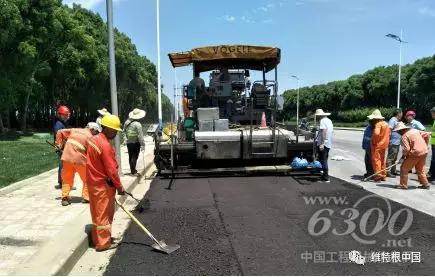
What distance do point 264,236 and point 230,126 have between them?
6.60 metres

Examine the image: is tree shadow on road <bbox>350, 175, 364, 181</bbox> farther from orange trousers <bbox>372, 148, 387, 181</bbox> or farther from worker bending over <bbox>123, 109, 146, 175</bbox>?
worker bending over <bbox>123, 109, 146, 175</bbox>

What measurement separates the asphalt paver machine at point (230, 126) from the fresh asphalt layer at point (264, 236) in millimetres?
1806

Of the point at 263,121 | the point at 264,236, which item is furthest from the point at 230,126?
the point at 264,236

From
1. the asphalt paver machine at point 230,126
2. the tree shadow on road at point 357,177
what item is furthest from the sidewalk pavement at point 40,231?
the tree shadow on road at point 357,177

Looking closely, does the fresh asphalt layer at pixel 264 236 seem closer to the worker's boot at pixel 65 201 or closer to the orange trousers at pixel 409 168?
the orange trousers at pixel 409 168

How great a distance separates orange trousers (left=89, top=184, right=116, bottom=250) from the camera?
619 centimetres

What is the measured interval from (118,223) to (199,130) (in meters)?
5.20

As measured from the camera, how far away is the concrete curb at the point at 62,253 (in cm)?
513

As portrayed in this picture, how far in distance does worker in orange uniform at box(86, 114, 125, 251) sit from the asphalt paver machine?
5.75 meters

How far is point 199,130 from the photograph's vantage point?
1258cm

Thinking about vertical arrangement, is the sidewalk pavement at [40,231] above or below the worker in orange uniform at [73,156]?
below

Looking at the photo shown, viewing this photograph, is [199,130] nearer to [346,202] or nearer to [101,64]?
[346,202]

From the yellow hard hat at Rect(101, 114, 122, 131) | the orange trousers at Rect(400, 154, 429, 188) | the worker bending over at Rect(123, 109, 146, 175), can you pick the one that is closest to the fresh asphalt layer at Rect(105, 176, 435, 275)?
the orange trousers at Rect(400, 154, 429, 188)

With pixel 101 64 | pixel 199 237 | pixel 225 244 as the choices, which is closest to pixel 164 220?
pixel 199 237
